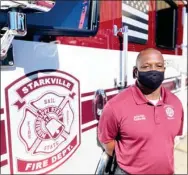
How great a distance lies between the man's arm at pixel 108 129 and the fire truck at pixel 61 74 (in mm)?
44

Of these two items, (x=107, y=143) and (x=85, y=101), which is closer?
(x=85, y=101)

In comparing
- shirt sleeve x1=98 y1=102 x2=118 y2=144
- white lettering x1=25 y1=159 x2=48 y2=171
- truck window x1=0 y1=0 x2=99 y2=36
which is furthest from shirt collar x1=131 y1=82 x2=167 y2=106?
white lettering x1=25 y1=159 x2=48 y2=171

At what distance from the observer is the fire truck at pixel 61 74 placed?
111 cm

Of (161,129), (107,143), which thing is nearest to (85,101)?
(107,143)

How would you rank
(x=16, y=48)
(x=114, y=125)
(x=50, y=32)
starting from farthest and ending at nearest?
1. (x=114, y=125)
2. (x=50, y=32)
3. (x=16, y=48)

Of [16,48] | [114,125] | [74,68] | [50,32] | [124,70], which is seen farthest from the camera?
[124,70]

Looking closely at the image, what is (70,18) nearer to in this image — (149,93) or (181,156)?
(149,93)

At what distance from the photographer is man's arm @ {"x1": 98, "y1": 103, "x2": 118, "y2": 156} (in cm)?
154

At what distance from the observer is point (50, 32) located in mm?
1261

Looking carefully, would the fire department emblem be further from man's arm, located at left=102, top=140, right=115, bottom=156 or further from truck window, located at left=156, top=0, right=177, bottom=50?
truck window, located at left=156, top=0, right=177, bottom=50

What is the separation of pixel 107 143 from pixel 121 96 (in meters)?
0.31

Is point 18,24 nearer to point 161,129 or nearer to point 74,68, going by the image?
point 74,68

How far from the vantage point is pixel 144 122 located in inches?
58.7

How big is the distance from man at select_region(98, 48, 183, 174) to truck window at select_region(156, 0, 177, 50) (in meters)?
0.95
